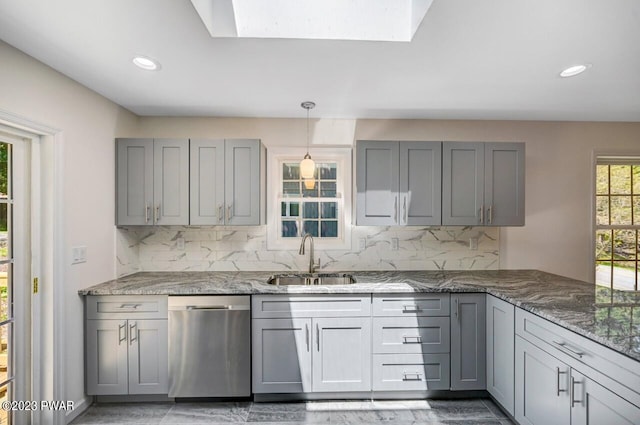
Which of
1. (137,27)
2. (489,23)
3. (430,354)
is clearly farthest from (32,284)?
(489,23)

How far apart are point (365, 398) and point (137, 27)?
293cm

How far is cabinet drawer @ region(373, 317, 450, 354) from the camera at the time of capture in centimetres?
268

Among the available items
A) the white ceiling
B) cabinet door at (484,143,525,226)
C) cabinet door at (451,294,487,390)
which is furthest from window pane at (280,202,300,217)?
cabinet door at (484,143,525,226)

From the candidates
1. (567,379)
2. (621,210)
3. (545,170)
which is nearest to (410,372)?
(567,379)

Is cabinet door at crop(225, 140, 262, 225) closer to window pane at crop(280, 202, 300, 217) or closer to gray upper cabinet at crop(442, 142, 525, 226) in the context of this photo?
window pane at crop(280, 202, 300, 217)

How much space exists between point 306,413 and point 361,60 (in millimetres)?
2516

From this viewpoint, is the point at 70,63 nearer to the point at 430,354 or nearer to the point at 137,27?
the point at 137,27

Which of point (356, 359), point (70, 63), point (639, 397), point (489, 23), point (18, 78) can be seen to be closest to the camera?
point (639, 397)

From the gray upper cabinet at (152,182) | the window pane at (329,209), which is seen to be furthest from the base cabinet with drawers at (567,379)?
the gray upper cabinet at (152,182)

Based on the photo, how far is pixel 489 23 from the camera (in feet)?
5.50

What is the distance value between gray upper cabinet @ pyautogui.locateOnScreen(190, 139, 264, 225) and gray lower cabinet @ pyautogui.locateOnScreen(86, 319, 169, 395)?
0.97 metres

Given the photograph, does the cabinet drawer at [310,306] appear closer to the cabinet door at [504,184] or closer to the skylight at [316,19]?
the cabinet door at [504,184]

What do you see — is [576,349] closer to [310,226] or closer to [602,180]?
[310,226]

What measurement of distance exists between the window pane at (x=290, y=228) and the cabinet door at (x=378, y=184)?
2.41 ft
